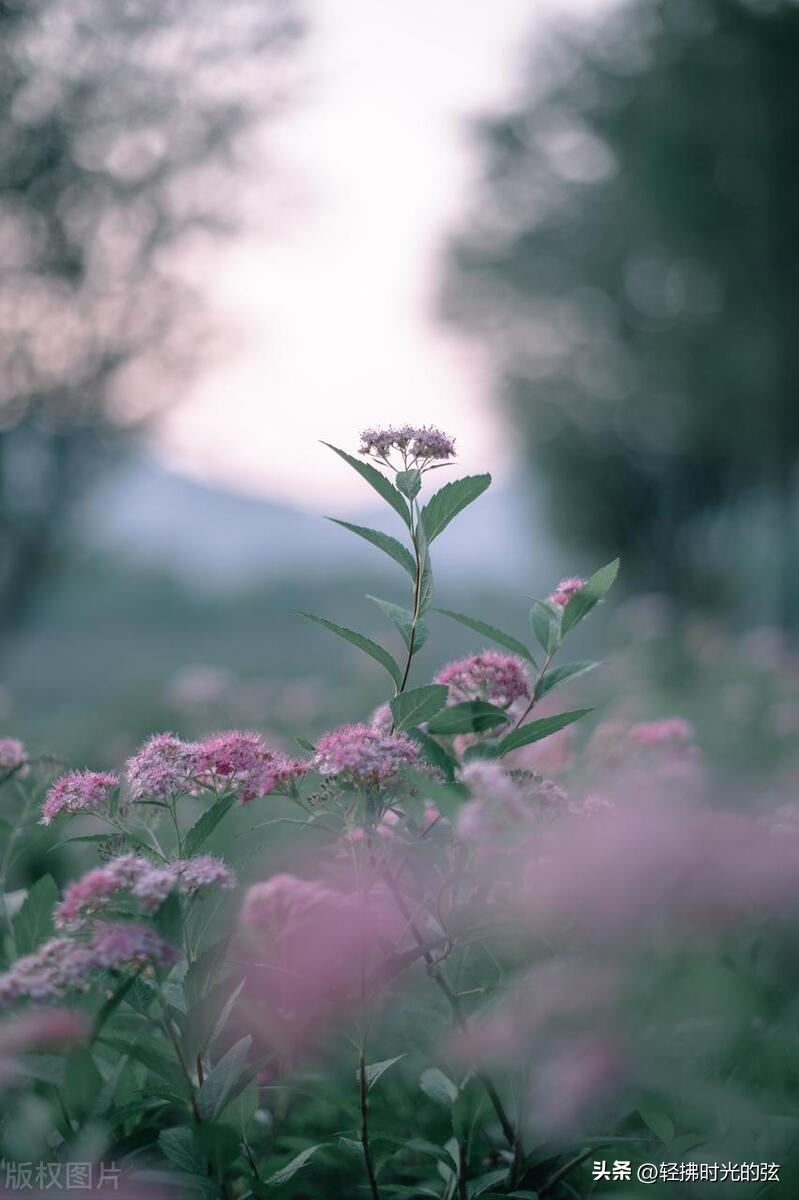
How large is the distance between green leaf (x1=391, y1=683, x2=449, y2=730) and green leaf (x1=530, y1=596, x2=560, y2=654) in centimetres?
15

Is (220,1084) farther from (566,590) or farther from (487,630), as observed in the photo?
(566,590)

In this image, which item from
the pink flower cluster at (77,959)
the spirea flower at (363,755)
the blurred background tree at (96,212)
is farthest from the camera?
the blurred background tree at (96,212)

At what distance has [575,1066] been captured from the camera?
3.10 ft

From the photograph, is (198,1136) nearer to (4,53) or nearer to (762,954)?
(762,954)

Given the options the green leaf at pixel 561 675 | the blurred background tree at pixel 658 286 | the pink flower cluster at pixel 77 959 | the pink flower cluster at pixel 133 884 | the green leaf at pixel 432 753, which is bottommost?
the pink flower cluster at pixel 77 959

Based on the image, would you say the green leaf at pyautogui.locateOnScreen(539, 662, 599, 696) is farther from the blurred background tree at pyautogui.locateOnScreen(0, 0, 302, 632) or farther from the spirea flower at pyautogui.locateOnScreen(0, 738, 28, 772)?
the blurred background tree at pyautogui.locateOnScreen(0, 0, 302, 632)

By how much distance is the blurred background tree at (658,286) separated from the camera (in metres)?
11.4

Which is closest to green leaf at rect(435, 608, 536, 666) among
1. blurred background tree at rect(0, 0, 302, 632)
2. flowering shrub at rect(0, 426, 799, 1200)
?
flowering shrub at rect(0, 426, 799, 1200)

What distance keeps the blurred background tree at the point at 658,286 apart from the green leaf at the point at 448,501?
451 inches

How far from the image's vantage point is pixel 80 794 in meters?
1.07

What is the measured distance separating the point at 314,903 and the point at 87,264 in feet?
23.4

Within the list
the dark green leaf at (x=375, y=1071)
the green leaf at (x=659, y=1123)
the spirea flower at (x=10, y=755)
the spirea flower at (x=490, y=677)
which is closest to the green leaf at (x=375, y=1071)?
the dark green leaf at (x=375, y=1071)

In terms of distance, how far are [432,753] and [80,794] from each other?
36 cm

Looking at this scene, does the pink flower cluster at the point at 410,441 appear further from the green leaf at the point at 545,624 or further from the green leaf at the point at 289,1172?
the green leaf at the point at 289,1172
